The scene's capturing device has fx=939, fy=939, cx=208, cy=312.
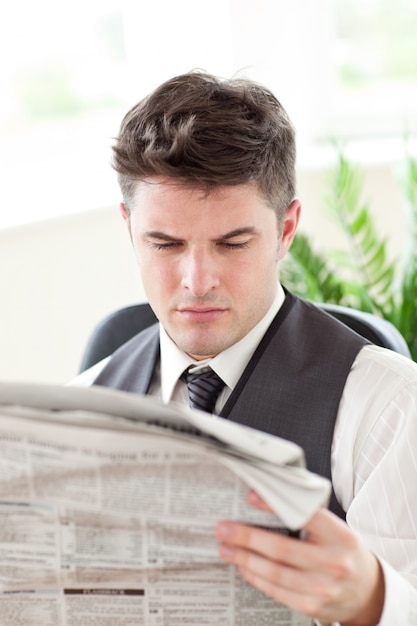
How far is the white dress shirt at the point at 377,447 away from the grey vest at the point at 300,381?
0.02 m

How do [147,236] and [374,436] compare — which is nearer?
[374,436]

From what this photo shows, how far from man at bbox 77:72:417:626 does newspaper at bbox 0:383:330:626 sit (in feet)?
1.01

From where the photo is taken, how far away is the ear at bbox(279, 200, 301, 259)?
4.92 feet

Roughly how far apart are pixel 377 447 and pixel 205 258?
357mm

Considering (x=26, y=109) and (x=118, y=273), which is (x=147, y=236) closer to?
(x=118, y=273)

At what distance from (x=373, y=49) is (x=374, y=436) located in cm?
282

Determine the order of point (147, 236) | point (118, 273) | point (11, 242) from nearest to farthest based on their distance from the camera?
point (147, 236), point (11, 242), point (118, 273)

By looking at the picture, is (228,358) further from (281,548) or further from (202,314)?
(281,548)

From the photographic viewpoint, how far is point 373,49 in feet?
12.4

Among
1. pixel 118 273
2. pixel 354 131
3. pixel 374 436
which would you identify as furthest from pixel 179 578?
pixel 354 131

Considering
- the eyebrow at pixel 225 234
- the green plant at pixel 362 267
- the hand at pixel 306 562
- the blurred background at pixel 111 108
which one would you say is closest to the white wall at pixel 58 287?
the blurred background at pixel 111 108

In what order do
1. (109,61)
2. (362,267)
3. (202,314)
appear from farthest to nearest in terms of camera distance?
(109,61)
(362,267)
(202,314)

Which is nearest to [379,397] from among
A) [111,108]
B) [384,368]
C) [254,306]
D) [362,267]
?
[384,368]

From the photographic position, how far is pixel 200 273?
1.34m
